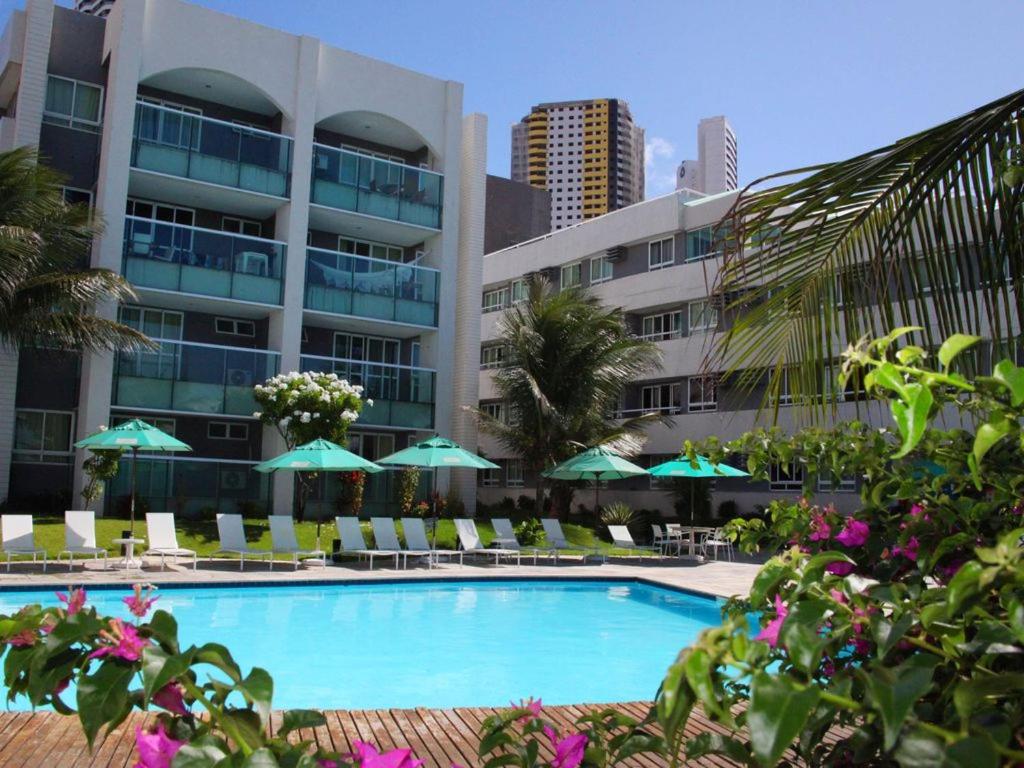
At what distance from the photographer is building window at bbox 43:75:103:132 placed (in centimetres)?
2555

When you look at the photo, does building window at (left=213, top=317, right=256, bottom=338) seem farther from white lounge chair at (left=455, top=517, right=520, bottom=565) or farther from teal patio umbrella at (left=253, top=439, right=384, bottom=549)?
white lounge chair at (left=455, top=517, right=520, bottom=565)

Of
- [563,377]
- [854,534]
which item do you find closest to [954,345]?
[854,534]

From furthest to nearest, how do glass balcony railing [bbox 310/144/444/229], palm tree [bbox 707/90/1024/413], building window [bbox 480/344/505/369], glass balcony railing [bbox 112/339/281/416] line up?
1. building window [bbox 480/344/505/369]
2. glass balcony railing [bbox 310/144/444/229]
3. glass balcony railing [bbox 112/339/281/416]
4. palm tree [bbox 707/90/1024/413]

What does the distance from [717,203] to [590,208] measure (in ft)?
259

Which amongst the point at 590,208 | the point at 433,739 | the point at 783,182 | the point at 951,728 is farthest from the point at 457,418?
the point at 590,208

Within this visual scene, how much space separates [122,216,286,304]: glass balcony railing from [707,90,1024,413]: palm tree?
23784 mm

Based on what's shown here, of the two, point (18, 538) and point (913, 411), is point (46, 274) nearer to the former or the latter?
point (18, 538)

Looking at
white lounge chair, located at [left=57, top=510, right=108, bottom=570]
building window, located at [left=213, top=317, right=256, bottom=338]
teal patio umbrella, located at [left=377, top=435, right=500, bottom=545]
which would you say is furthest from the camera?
building window, located at [left=213, top=317, right=256, bottom=338]

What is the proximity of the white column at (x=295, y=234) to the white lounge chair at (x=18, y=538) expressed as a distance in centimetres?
943

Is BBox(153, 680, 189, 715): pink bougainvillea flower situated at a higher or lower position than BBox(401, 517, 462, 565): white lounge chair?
higher

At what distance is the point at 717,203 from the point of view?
32.3m

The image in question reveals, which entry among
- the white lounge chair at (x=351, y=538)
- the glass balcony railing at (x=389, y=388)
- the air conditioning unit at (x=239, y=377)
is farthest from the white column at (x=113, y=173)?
the white lounge chair at (x=351, y=538)

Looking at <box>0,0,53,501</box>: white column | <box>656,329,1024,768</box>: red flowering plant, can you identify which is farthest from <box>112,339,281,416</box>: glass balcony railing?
<box>656,329,1024,768</box>: red flowering plant

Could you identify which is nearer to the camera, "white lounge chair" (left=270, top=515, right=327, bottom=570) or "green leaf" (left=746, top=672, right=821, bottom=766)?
"green leaf" (left=746, top=672, right=821, bottom=766)
